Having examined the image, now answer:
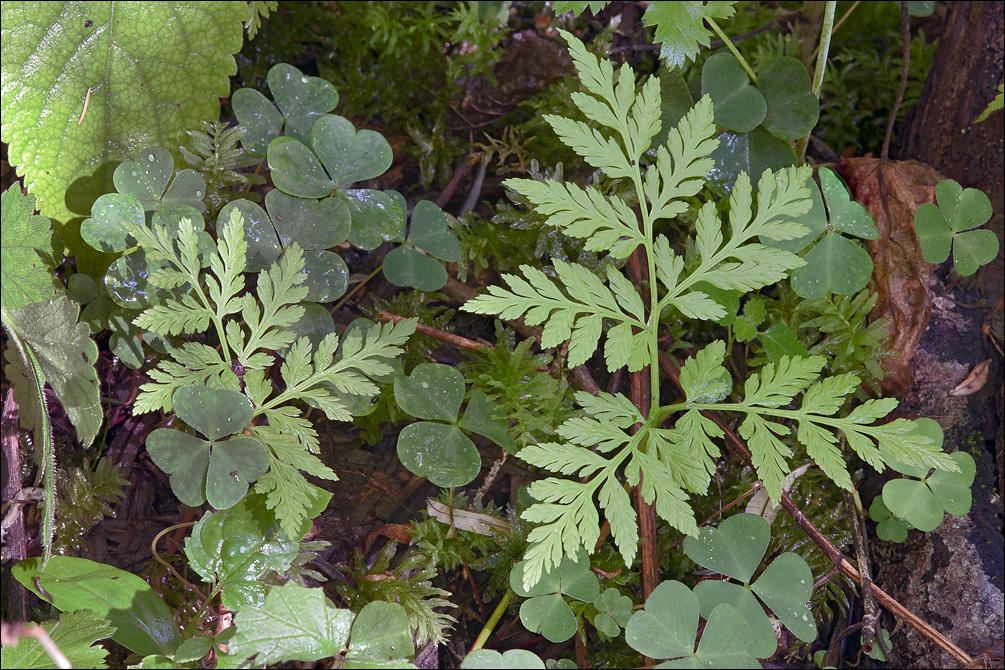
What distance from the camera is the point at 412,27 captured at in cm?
245

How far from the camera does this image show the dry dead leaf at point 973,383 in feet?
6.96

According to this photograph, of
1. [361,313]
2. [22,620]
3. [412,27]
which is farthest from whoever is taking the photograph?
[412,27]

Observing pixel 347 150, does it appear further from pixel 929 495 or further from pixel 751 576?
pixel 929 495

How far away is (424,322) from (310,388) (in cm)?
45

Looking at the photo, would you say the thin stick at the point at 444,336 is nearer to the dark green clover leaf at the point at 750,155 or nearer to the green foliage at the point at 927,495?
the dark green clover leaf at the point at 750,155

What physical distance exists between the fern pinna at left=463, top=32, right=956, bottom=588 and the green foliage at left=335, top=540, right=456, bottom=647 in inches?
16.7

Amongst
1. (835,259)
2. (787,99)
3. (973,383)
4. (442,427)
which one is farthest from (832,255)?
(442,427)

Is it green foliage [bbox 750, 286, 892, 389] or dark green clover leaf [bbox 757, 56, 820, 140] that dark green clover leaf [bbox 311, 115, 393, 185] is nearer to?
dark green clover leaf [bbox 757, 56, 820, 140]

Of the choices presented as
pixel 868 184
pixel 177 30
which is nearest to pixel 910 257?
pixel 868 184

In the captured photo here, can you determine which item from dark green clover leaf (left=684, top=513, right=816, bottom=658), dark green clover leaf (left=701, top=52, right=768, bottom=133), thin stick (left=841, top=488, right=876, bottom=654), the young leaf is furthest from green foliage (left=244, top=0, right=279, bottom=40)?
thin stick (left=841, top=488, right=876, bottom=654)

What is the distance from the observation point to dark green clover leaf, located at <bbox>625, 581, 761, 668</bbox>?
1.58 metres

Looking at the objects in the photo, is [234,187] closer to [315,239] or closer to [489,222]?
[315,239]

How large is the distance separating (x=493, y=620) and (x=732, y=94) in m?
1.80

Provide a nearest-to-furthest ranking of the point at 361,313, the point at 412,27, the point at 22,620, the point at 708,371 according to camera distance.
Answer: the point at 708,371 → the point at 22,620 → the point at 361,313 → the point at 412,27
